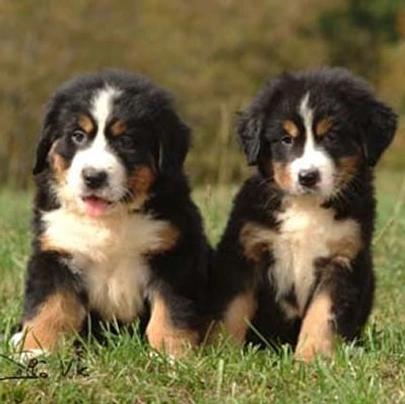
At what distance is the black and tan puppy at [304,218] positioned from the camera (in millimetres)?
6328

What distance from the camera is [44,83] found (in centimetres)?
3206

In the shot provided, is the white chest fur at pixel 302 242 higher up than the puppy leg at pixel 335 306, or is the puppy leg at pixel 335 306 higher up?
the white chest fur at pixel 302 242

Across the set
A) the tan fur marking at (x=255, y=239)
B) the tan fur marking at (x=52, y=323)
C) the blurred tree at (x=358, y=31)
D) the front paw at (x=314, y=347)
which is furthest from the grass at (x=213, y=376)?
the blurred tree at (x=358, y=31)

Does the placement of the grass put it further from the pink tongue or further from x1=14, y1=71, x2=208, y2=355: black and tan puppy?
the pink tongue

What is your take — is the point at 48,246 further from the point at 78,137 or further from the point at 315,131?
the point at 315,131

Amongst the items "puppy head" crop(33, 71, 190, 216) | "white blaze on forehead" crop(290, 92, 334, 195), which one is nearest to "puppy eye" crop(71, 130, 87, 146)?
"puppy head" crop(33, 71, 190, 216)

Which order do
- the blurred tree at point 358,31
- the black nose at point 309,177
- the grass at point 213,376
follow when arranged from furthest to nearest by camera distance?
1. the blurred tree at point 358,31
2. the black nose at point 309,177
3. the grass at point 213,376

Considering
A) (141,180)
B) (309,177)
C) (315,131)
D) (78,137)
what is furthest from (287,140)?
(78,137)

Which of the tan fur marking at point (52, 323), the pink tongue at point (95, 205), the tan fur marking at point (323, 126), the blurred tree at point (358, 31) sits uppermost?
the blurred tree at point (358, 31)

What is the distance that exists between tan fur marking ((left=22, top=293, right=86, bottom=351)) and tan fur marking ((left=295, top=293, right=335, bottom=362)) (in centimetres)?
127

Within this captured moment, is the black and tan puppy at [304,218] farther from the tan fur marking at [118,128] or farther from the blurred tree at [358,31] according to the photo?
the blurred tree at [358,31]

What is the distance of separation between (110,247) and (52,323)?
53cm

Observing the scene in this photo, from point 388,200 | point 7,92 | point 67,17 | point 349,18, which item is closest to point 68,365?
point 388,200

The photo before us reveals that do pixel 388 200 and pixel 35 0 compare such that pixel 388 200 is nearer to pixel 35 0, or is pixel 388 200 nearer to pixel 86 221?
pixel 86 221
